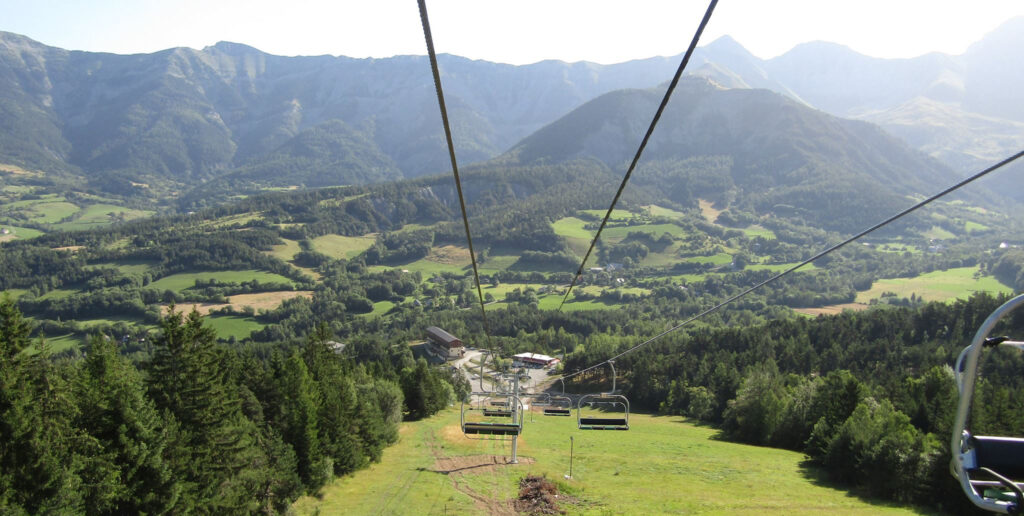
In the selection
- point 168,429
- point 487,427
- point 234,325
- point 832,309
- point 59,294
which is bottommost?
point 234,325

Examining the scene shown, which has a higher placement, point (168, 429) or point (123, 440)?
point (123, 440)

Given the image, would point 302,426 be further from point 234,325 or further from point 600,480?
point 234,325

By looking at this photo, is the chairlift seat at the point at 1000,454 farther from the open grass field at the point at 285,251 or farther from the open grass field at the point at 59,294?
the open grass field at the point at 285,251

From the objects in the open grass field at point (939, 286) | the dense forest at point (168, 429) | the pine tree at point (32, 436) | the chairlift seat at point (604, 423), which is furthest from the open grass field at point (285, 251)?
the chairlift seat at point (604, 423)

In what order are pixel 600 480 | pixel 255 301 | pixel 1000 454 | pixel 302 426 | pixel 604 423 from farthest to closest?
pixel 255 301
pixel 600 480
pixel 302 426
pixel 604 423
pixel 1000 454

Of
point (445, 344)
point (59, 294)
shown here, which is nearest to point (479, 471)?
point (445, 344)

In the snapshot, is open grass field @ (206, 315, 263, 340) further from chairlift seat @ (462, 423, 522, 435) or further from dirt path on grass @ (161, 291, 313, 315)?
chairlift seat @ (462, 423, 522, 435)

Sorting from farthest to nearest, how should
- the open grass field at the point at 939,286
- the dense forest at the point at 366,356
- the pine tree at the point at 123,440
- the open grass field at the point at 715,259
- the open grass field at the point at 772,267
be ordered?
the open grass field at the point at 715,259 < the open grass field at the point at 772,267 < the open grass field at the point at 939,286 < the dense forest at the point at 366,356 < the pine tree at the point at 123,440

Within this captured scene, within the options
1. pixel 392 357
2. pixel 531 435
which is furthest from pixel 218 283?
pixel 531 435
